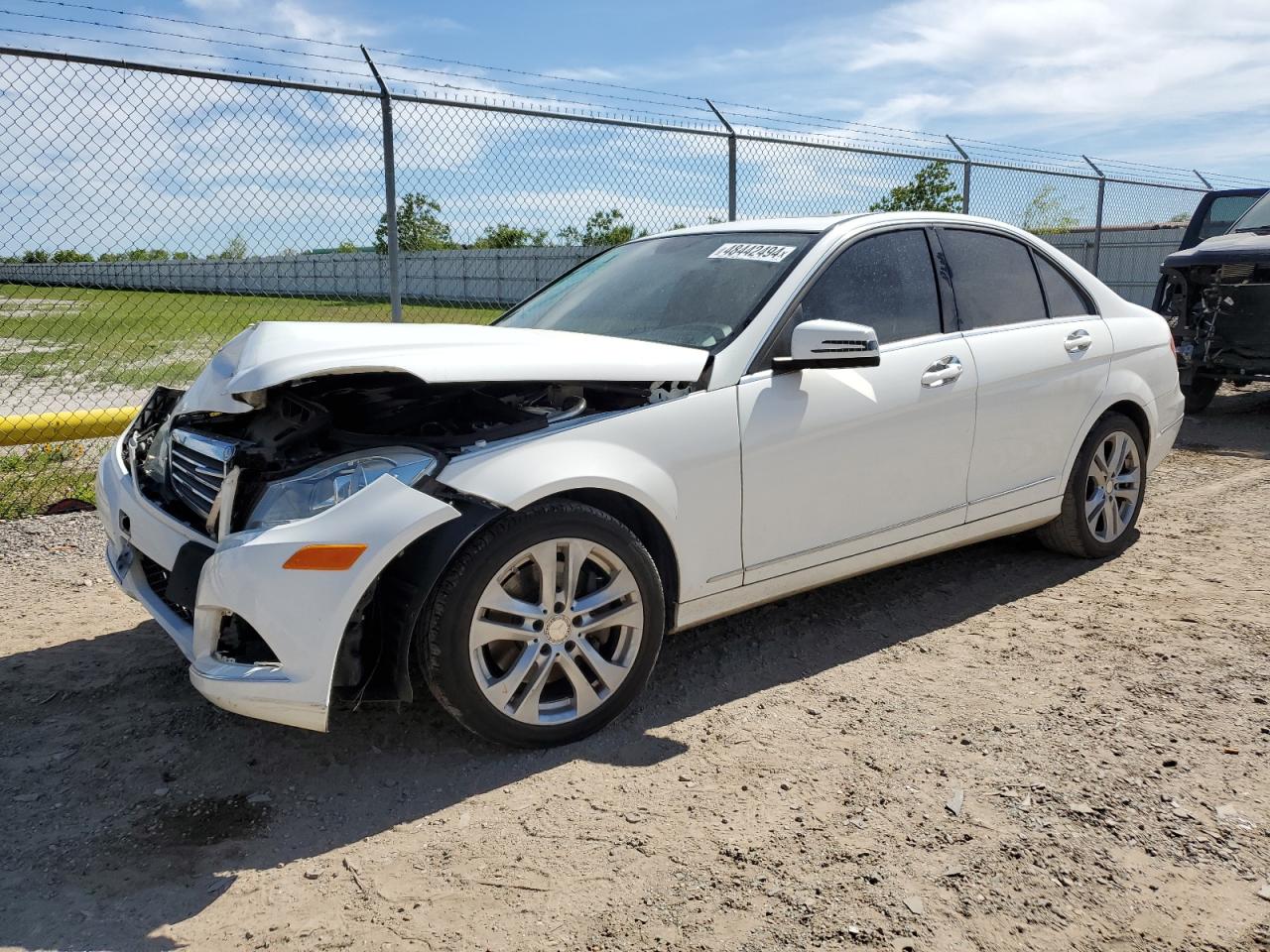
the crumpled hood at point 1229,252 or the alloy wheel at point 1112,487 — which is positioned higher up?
the crumpled hood at point 1229,252

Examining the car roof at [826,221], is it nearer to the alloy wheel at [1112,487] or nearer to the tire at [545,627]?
the alloy wheel at [1112,487]

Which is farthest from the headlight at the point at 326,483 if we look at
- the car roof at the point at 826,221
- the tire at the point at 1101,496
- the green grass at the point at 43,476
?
the green grass at the point at 43,476

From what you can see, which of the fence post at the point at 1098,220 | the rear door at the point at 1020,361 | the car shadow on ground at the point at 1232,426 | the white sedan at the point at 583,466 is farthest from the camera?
the fence post at the point at 1098,220

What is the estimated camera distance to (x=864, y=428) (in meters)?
3.78

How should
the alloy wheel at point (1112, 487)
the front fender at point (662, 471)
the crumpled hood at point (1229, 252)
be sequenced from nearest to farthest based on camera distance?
the front fender at point (662, 471)
the alloy wheel at point (1112, 487)
the crumpled hood at point (1229, 252)

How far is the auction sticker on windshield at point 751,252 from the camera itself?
3.95 meters

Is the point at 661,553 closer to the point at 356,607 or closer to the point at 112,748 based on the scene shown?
the point at 356,607

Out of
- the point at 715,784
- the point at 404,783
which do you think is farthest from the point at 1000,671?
the point at 404,783

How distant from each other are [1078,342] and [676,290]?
1948 mm

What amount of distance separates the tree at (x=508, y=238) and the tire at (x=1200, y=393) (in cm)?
608

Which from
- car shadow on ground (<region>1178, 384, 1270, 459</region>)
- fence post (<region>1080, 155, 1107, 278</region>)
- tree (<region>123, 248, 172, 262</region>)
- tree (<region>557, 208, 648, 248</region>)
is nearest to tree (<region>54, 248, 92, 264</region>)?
tree (<region>123, 248, 172, 262</region>)

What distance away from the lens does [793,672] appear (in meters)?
3.84

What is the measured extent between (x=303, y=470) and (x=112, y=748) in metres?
1.14

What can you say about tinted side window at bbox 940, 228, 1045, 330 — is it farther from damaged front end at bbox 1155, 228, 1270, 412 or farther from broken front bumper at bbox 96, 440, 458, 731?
damaged front end at bbox 1155, 228, 1270, 412
